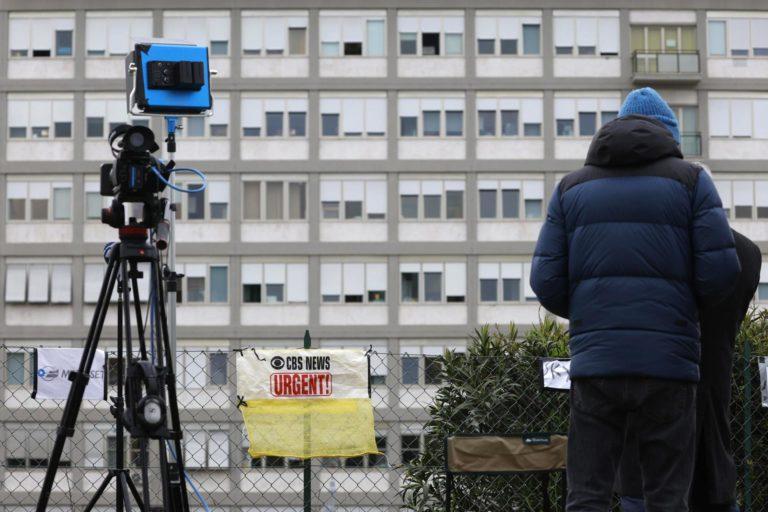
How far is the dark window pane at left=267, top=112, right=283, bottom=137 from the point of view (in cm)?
4003

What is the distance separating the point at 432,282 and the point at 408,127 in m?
5.52

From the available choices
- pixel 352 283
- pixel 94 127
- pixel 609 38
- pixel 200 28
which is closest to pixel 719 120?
pixel 609 38

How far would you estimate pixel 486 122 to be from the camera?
133ft

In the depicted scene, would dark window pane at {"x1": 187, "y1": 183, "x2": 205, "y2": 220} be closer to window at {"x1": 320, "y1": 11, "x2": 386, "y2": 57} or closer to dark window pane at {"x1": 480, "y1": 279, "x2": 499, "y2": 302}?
window at {"x1": 320, "y1": 11, "x2": 386, "y2": 57}

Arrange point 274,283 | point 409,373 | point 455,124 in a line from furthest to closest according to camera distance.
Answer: point 455,124, point 274,283, point 409,373

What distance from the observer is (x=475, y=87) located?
40875 millimetres

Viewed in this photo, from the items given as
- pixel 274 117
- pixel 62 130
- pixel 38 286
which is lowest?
pixel 38 286

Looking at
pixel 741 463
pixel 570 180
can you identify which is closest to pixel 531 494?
pixel 741 463

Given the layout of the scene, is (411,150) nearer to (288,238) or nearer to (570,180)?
(288,238)

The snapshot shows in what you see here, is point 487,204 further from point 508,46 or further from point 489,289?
point 508,46

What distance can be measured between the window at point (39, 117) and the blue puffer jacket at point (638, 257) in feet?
126

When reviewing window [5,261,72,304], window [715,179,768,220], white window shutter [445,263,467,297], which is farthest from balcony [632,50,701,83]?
window [5,261,72,304]

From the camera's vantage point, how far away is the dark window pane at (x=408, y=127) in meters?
40.4

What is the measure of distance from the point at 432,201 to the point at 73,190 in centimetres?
1241
